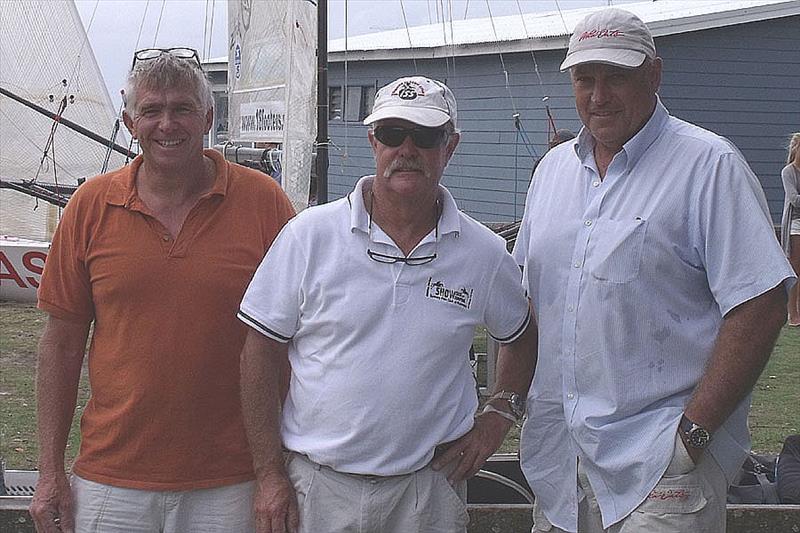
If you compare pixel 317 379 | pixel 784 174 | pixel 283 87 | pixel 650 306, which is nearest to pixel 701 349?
pixel 650 306

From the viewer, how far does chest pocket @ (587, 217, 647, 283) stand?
3.00 m

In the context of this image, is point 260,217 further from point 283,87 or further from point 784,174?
point 784,174

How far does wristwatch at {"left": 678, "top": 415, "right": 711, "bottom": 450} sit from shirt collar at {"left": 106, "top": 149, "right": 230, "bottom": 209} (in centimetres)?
139

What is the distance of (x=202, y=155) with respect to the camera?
334 centimetres

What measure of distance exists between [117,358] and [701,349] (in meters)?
1.55

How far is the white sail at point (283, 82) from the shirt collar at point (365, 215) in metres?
5.26

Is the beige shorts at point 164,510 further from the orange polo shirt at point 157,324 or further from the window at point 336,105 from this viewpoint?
the window at point 336,105

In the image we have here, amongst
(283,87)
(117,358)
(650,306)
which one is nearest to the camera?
(650,306)

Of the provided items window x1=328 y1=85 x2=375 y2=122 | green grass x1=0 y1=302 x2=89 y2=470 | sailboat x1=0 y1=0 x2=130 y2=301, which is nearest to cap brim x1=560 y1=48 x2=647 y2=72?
green grass x1=0 y1=302 x2=89 y2=470

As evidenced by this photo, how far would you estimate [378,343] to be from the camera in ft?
9.92

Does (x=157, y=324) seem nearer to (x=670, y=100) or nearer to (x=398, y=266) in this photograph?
(x=398, y=266)

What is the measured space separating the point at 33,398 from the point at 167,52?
583cm

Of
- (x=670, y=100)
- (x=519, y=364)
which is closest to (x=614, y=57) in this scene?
(x=519, y=364)

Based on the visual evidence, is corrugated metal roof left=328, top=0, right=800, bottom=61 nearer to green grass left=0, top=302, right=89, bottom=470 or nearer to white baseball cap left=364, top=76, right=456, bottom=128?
green grass left=0, top=302, right=89, bottom=470
